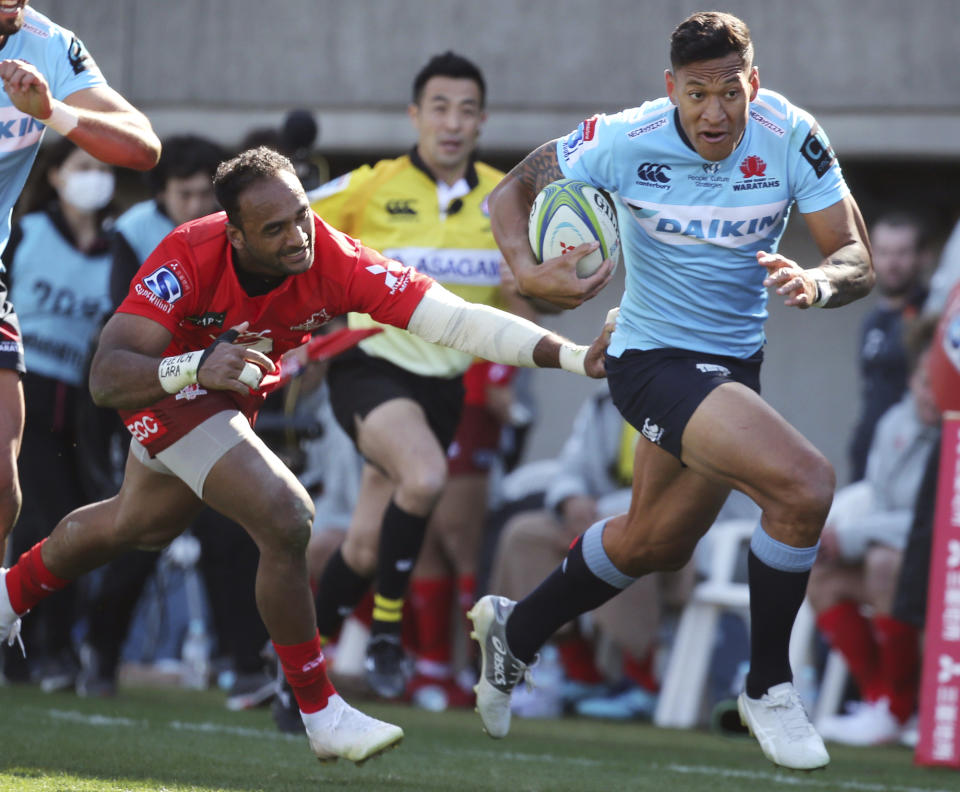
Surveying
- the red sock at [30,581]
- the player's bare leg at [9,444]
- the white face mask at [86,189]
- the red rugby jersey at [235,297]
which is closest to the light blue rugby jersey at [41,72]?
the player's bare leg at [9,444]

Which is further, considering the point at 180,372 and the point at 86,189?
the point at 86,189

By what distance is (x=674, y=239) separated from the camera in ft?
17.6

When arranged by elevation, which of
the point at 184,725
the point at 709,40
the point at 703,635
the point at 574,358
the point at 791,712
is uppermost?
the point at 709,40

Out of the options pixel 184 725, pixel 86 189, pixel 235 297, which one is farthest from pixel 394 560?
pixel 86 189

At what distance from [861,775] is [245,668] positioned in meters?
3.29

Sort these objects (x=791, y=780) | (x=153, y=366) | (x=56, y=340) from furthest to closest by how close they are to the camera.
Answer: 1. (x=56, y=340)
2. (x=791, y=780)
3. (x=153, y=366)

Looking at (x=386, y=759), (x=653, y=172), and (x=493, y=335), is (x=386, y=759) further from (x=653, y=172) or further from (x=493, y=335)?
(x=653, y=172)

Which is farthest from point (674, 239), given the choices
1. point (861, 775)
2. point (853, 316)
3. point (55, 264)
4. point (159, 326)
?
point (853, 316)

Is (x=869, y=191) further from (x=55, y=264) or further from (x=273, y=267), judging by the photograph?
(x=273, y=267)

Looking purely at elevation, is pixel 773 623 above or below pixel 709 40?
below

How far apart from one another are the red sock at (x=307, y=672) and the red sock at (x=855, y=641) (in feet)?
12.9

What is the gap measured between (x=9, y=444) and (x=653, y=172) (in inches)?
91.7

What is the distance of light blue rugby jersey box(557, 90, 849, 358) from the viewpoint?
207 inches

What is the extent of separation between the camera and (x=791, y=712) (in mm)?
4996
